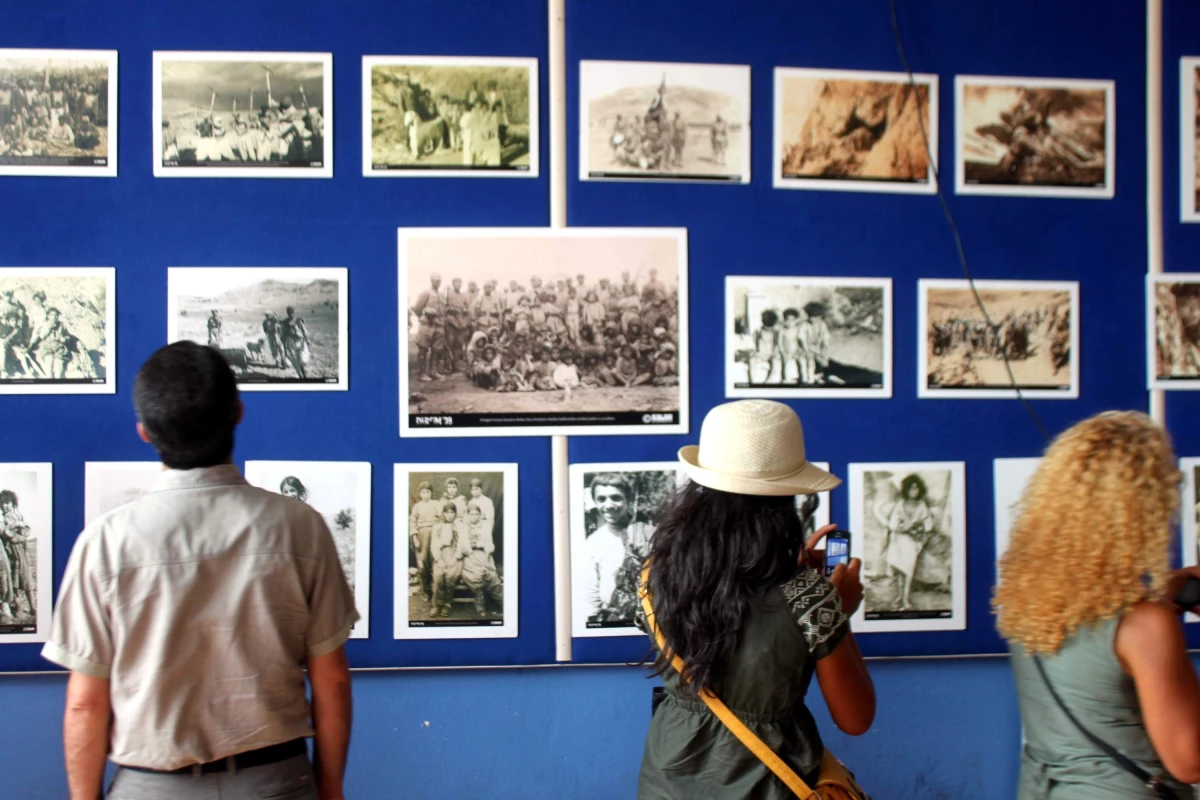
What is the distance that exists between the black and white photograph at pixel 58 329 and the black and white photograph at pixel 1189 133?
3315 millimetres

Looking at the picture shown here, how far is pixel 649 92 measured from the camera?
2426mm

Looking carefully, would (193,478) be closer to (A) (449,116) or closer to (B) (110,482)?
(B) (110,482)

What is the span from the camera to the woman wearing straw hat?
1.48m

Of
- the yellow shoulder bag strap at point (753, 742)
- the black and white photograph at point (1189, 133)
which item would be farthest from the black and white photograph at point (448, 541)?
the black and white photograph at point (1189, 133)

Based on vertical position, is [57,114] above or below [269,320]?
above

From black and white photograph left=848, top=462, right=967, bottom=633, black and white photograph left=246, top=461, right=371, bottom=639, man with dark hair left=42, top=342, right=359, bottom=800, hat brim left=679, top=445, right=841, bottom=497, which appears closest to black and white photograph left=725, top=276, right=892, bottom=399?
black and white photograph left=848, top=462, right=967, bottom=633

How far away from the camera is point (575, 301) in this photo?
241 cm

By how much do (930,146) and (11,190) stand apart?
2768 mm

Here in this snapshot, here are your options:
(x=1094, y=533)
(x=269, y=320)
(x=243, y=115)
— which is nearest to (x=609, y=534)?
(x=269, y=320)

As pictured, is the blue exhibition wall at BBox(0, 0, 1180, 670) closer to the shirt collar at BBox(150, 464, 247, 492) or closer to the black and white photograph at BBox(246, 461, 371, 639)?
the black and white photograph at BBox(246, 461, 371, 639)

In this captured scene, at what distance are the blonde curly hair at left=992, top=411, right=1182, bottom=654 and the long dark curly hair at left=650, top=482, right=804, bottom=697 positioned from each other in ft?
1.50

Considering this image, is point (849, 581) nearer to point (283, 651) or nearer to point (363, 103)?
point (283, 651)

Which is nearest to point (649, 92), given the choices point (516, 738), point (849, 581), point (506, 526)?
point (506, 526)

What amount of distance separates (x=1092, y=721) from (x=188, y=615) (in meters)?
1.69
